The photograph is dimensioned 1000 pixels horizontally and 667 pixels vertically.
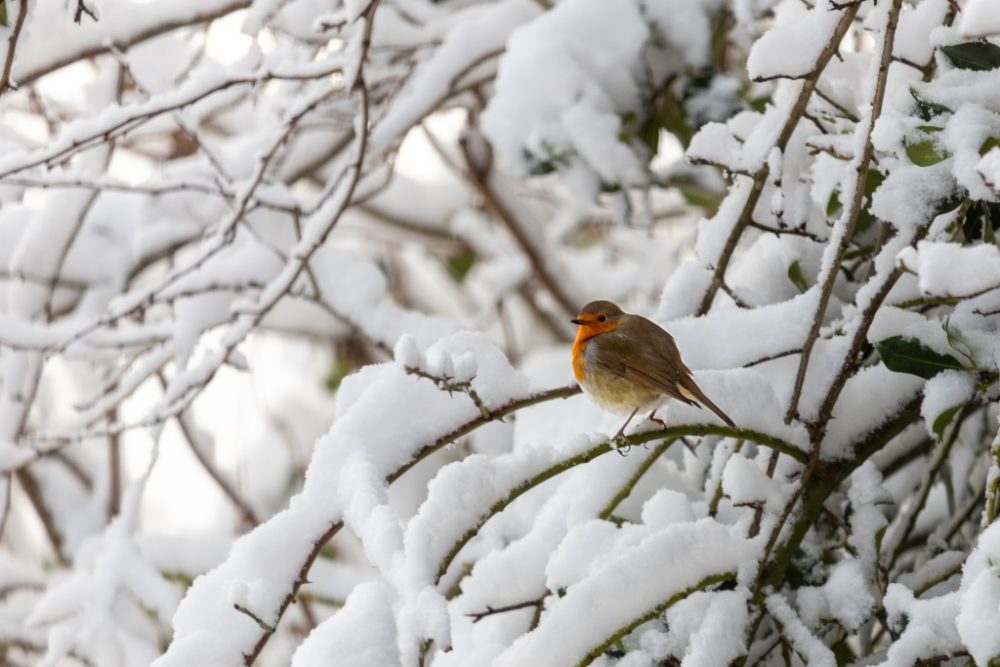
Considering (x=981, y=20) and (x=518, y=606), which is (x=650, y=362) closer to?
(x=518, y=606)

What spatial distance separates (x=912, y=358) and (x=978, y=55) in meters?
0.31

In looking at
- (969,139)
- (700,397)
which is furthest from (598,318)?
(969,139)

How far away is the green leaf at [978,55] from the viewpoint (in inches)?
46.3

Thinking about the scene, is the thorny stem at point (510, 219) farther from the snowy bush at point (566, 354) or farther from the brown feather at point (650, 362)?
the brown feather at point (650, 362)

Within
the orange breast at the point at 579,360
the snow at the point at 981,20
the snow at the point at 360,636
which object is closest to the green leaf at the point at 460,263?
the orange breast at the point at 579,360

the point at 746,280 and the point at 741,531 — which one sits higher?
the point at 746,280

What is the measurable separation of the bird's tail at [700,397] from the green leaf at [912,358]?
6.8 inches

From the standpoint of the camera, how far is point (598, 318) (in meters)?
1.63

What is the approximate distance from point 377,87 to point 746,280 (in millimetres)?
1013

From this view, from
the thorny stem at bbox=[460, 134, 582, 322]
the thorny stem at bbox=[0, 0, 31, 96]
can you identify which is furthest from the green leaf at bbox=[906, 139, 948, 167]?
the thorny stem at bbox=[460, 134, 582, 322]

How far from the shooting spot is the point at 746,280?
5.42 feet

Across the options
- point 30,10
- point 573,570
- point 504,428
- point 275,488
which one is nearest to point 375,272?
point 504,428

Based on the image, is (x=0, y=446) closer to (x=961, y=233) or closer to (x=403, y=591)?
(x=403, y=591)

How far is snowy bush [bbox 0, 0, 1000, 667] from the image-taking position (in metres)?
1.05
